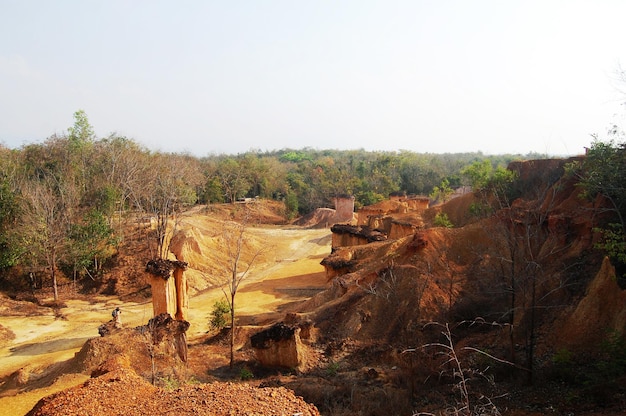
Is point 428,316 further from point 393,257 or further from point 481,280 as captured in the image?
point 393,257

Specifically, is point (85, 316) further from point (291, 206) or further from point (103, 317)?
point (291, 206)

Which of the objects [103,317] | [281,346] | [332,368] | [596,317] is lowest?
[103,317]

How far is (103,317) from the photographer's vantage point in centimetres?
2028

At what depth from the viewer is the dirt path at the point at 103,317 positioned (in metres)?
14.8

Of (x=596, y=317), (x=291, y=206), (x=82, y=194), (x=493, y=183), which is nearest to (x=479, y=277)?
(x=596, y=317)

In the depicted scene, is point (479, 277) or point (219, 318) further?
point (219, 318)

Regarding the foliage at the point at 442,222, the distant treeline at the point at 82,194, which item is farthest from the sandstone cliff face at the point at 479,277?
the distant treeline at the point at 82,194

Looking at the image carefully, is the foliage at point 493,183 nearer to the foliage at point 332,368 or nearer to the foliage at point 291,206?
the foliage at point 332,368

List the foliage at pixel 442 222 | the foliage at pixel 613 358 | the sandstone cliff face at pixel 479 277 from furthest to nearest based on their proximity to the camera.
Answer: the foliage at pixel 442 222 < the sandstone cliff face at pixel 479 277 < the foliage at pixel 613 358

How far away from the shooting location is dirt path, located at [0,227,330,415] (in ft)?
48.4

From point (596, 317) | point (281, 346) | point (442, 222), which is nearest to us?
point (596, 317)

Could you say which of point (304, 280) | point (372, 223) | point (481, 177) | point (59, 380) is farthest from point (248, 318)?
point (481, 177)

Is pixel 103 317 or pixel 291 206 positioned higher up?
pixel 291 206

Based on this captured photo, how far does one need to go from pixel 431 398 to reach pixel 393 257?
789 cm
